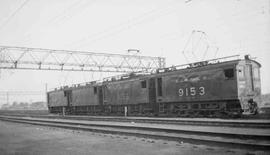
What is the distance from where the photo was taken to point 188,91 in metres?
20.7

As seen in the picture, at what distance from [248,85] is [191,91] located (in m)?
3.92

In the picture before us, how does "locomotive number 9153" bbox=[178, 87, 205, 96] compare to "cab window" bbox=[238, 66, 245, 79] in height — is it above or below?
below

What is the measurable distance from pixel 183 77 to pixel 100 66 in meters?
19.1

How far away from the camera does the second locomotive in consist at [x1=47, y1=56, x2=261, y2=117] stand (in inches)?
705

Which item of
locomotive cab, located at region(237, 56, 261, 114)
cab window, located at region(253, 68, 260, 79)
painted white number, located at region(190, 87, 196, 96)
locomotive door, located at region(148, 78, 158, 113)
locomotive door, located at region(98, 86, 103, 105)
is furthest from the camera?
locomotive door, located at region(98, 86, 103, 105)

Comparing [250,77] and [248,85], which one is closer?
[248,85]

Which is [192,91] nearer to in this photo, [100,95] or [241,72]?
[241,72]

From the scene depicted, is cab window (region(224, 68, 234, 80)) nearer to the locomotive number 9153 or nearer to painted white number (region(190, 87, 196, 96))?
the locomotive number 9153

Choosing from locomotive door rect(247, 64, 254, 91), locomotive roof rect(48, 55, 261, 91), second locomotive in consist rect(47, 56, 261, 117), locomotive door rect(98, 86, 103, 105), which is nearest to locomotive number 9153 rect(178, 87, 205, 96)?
second locomotive in consist rect(47, 56, 261, 117)

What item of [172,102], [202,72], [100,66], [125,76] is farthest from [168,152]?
[100,66]

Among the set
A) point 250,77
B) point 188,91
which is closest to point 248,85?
point 250,77

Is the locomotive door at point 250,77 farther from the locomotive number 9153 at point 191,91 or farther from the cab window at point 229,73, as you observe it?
the locomotive number 9153 at point 191,91

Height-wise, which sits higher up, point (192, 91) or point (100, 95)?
point (192, 91)

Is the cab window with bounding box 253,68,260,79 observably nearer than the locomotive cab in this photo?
No
